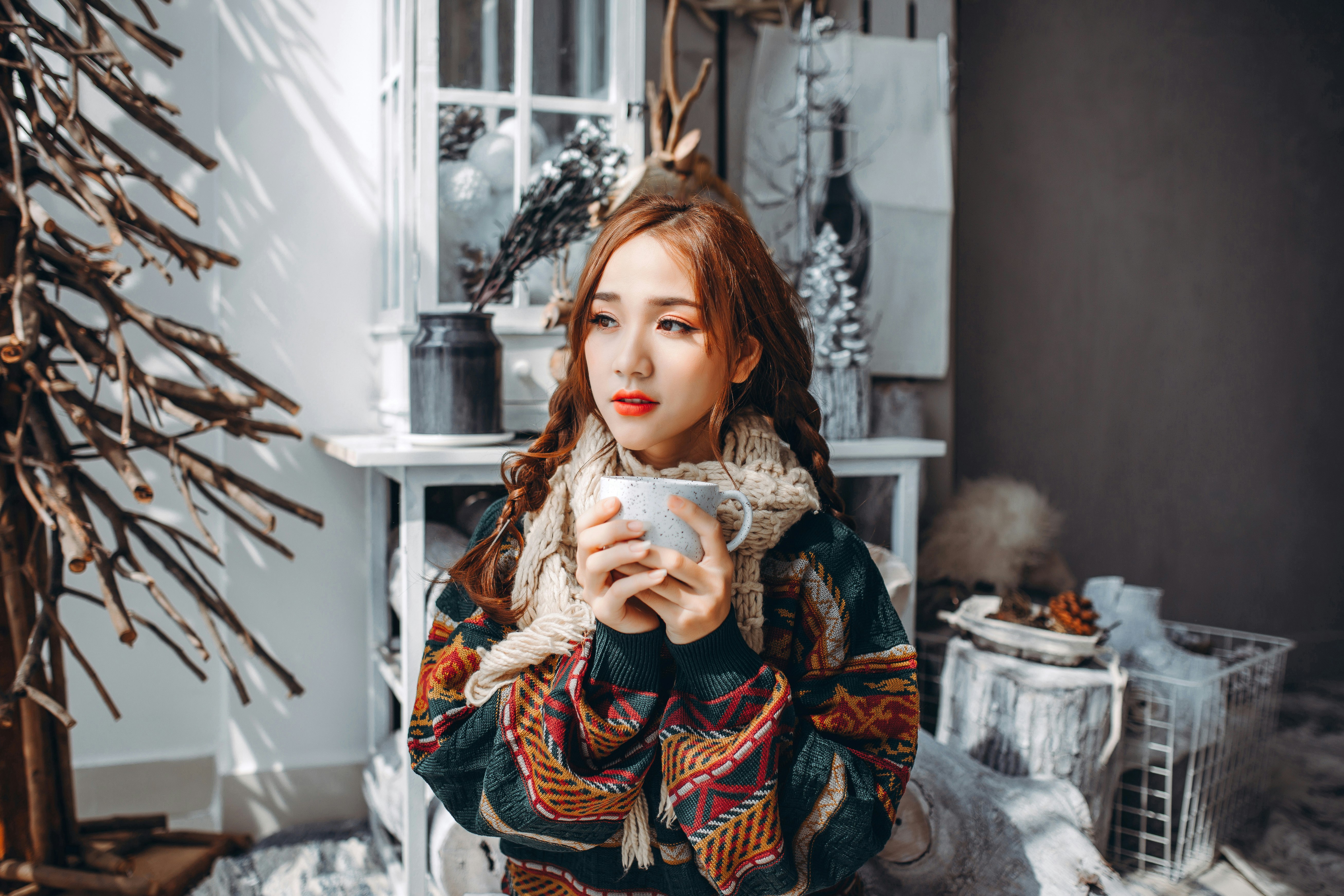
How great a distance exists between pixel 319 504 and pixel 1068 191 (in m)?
2.54

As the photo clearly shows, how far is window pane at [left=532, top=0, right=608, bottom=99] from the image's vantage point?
181cm

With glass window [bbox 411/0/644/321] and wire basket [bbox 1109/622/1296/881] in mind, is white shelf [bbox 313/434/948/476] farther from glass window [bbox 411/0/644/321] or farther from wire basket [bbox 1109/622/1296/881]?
wire basket [bbox 1109/622/1296/881]

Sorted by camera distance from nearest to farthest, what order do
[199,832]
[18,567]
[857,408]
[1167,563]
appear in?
[18,567] < [199,832] < [857,408] < [1167,563]

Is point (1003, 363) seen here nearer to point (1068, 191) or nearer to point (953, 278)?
point (953, 278)

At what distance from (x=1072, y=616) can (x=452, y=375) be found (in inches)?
53.7

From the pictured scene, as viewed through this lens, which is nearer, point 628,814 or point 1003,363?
point 628,814

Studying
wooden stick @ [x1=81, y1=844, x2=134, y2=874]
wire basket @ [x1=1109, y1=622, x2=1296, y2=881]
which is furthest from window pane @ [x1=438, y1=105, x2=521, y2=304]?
wire basket @ [x1=1109, y1=622, x2=1296, y2=881]

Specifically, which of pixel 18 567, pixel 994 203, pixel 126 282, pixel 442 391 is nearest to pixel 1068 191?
pixel 994 203

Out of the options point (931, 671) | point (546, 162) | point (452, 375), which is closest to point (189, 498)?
point (452, 375)

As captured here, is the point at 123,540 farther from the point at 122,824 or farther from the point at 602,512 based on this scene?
the point at 602,512

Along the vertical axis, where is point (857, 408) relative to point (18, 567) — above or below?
above

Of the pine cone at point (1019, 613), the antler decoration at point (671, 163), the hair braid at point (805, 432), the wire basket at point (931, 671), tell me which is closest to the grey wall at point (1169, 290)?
the wire basket at point (931, 671)

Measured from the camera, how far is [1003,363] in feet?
9.77

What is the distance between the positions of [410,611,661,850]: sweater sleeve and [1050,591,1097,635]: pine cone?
4.27 ft
